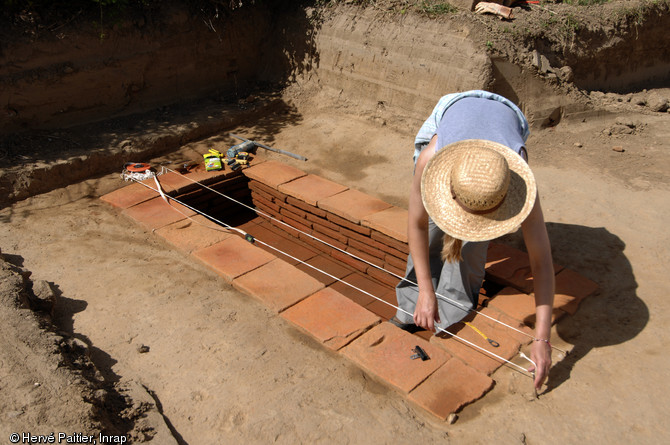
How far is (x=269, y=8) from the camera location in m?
7.83

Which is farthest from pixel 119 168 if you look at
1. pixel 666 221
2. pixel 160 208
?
pixel 666 221

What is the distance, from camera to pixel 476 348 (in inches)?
133

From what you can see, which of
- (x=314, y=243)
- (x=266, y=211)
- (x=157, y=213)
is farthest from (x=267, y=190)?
(x=157, y=213)

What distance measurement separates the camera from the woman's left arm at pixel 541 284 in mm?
2662

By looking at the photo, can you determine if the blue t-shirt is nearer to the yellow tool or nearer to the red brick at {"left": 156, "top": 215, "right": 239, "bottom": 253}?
the yellow tool

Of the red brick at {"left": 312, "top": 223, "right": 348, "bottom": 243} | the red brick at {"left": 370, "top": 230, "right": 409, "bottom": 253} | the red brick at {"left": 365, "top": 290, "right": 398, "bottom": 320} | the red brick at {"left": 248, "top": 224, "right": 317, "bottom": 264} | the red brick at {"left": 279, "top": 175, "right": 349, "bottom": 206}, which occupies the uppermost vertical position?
the red brick at {"left": 279, "top": 175, "right": 349, "bottom": 206}

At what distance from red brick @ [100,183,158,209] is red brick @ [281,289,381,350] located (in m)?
2.27

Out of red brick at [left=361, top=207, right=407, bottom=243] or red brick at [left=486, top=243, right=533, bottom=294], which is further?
red brick at [left=361, top=207, right=407, bottom=243]

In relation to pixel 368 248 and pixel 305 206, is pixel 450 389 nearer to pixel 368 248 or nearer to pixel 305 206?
pixel 368 248

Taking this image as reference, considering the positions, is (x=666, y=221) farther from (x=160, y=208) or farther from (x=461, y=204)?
(x=160, y=208)

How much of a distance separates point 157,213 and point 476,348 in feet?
10.1

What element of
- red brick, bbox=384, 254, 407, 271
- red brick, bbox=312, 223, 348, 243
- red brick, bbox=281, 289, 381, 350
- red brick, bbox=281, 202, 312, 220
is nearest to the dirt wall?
red brick, bbox=281, 202, 312, 220

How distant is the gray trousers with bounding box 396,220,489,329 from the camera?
142 inches

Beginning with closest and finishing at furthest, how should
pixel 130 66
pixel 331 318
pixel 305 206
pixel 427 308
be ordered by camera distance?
pixel 427 308 < pixel 331 318 < pixel 305 206 < pixel 130 66
